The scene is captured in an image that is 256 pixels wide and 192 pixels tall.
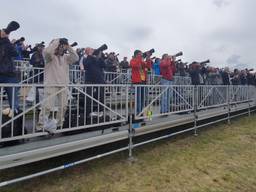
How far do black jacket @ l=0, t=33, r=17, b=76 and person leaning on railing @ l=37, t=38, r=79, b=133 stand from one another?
612mm

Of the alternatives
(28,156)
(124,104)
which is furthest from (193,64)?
(28,156)

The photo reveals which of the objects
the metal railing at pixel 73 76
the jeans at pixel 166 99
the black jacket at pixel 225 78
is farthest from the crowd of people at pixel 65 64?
the black jacket at pixel 225 78

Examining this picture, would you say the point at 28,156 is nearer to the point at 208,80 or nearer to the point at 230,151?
the point at 230,151

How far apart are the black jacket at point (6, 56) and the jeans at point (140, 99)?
2632 mm

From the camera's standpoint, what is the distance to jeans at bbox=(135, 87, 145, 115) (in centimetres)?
606

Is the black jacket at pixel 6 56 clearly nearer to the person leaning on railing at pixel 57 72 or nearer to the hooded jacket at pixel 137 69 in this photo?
the person leaning on railing at pixel 57 72

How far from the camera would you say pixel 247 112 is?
13.3 meters

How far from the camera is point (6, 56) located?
4.96 m

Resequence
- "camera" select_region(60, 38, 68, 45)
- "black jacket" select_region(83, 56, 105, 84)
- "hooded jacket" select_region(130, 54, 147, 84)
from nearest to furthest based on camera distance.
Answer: "camera" select_region(60, 38, 68, 45) < "black jacket" select_region(83, 56, 105, 84) < "hooded jacket" select_region(130, 54, 147, 84)

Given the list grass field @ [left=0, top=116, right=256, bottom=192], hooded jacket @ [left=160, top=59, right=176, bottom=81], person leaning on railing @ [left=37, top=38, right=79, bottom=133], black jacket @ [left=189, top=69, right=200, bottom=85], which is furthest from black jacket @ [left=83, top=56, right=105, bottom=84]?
black jacket @ [left=189, top=69, right=200, bottom=85]

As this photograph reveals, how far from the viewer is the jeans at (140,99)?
239 inches

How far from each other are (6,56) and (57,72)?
0.95 meters

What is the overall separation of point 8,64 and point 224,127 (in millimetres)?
7752

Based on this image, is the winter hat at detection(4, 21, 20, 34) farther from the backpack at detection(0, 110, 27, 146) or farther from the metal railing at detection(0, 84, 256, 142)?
the backpack at detection(0, 110, 27, 146)
